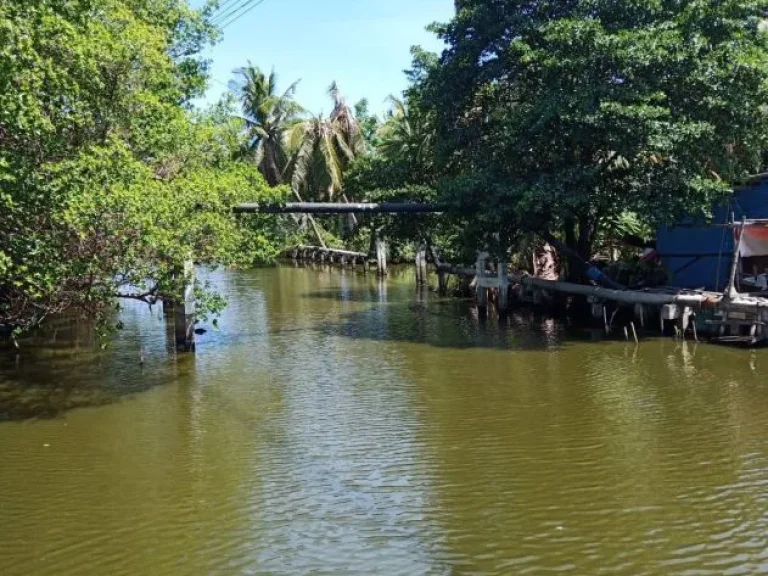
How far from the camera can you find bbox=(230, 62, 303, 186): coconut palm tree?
4469 centimetres

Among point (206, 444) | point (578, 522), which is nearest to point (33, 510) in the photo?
point (206, 444)

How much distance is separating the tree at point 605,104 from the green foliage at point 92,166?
7.59m

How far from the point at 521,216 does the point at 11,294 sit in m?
11.4

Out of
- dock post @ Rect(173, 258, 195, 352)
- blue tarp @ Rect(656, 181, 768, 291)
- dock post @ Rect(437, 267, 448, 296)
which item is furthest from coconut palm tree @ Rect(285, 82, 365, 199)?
dock post @ Rect(173, 258, 195, 352)

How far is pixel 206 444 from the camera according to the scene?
10367 millimetres

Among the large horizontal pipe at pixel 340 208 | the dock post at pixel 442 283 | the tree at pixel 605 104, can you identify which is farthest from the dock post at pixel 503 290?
the dock post at pixel 442 283

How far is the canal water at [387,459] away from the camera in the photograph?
688 centimetres

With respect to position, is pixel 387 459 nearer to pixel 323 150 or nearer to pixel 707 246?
pixel 707 246

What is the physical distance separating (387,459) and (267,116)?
38.5 metres

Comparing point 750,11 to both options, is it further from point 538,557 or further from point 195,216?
point 538,557

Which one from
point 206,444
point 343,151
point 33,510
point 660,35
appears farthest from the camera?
point 343,151

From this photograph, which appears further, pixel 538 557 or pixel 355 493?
pixel 355 493

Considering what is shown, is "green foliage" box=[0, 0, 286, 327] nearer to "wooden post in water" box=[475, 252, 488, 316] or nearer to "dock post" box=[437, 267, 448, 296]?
"wooden post in water" box=[475, 252, 488, 316]

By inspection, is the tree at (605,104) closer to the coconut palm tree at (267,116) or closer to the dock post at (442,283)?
the dock post at (442,283)
